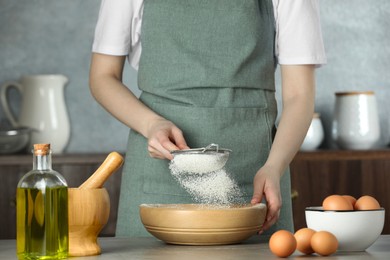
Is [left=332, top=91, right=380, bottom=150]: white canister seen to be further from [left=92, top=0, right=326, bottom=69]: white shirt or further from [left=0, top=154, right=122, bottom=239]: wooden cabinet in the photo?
[left=92, top=0, right=326, bottom=69]: white shirt

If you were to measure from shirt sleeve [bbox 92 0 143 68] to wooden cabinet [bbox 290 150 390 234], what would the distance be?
1.30 metres

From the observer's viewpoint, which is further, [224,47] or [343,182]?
[343,182]

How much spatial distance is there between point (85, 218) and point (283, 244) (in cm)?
35

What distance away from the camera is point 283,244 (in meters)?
1.43

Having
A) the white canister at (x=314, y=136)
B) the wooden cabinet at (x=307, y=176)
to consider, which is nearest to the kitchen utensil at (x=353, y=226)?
the wooden cabinet at (x=307, y=176)

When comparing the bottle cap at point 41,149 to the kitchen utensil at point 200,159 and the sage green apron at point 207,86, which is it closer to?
the kitchen utensil at point 200,159

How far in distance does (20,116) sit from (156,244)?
2.10m

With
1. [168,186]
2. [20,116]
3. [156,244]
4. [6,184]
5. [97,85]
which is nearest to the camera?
[156,244]

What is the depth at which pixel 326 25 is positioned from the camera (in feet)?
12.7

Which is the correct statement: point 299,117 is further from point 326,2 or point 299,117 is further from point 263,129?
Result: point 326,2

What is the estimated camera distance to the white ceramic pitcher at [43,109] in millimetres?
3617

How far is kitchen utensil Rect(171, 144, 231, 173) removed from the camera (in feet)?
5.72

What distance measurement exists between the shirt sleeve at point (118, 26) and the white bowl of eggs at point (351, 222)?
0.88 m

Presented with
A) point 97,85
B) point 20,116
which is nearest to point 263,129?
point 97,85
